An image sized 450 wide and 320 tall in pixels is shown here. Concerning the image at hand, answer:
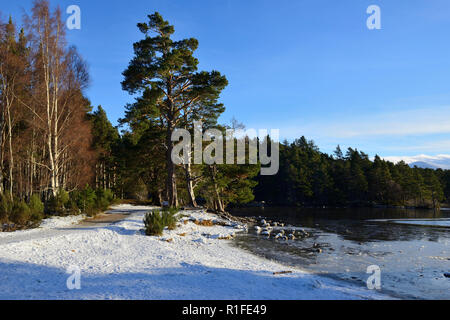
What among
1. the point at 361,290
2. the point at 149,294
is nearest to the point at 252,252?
the point at 361,290

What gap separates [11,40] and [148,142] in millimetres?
12743

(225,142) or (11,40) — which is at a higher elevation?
(11,40)

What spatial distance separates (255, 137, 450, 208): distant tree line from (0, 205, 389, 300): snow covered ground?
61476 mm

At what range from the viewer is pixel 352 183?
66.1 meters

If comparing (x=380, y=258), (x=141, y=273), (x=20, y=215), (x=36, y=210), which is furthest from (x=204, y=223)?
(x=141, y=273)

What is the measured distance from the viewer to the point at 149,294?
5.75 meters

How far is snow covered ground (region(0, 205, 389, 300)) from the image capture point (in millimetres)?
5883

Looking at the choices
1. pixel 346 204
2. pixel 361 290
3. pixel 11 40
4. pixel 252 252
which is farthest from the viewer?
pixel 346 204

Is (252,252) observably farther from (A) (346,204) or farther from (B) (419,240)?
(A) (346,204)

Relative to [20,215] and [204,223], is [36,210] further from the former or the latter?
[204,223]

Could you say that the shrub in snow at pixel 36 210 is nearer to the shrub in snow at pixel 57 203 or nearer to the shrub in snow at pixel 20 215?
the shrub in snow at pixel 20 215

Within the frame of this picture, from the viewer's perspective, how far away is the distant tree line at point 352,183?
60.2m

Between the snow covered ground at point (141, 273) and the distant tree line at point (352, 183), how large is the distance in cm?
6148

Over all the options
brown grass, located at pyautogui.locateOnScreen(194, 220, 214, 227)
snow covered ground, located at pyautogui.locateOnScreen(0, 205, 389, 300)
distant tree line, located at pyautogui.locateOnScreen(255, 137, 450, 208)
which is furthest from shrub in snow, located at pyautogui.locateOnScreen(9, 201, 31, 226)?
distant tree line, located at pyautogui.locateOnScreen(255, 137, 450, 208)
